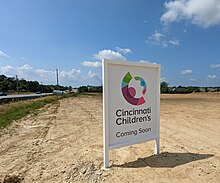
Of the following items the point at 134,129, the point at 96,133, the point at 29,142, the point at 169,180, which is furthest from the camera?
the point at 96,133

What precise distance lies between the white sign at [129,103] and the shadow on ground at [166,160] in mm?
309

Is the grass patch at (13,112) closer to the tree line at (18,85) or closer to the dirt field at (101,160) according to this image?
the dirt field at (101,160)

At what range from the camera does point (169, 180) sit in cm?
324

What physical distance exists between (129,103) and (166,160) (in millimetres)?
1431

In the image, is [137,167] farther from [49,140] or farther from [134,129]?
[49,140]

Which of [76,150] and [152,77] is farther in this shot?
[76,150]

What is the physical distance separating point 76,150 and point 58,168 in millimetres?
1164

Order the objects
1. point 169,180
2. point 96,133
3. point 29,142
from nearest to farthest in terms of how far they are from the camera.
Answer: point 169,180 → point 29,142 → point 96,133

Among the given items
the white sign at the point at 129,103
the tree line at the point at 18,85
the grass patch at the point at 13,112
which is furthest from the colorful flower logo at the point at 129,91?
the tree line at the point at 18,85

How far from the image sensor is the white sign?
3752mm

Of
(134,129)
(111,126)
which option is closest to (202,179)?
(134,129)

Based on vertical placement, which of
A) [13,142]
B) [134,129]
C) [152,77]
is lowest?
[13,142]

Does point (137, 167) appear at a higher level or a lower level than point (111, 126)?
lower

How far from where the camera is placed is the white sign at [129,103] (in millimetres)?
3752
